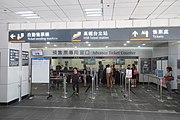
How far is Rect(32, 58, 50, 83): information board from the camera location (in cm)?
766

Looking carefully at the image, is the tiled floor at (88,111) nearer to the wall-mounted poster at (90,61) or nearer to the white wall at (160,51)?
the white wall at (160,51)

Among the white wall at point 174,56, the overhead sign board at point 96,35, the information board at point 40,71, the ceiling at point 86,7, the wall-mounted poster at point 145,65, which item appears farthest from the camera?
the wall-mounted poster at point 145,65

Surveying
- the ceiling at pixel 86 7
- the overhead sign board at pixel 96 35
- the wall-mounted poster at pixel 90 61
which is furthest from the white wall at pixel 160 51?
the ceiling at pixel 86 7

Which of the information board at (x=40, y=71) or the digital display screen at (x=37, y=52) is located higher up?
the digital display screen at (x=37, y=52)

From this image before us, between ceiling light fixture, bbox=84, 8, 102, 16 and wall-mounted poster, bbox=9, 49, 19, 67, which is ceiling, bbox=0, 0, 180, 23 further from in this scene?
wall-mounted poster, bbox=9, 49, 19, 67

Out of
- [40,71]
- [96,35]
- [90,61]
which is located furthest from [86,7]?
[90,61]

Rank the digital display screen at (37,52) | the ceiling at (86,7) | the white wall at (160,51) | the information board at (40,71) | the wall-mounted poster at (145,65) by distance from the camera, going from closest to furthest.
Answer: the ceiling at (86,7)
the information board at (40,71)
the white wall at (160,51)
the wall-mounted poster at (145,65)
the digital display screen at (37,52)

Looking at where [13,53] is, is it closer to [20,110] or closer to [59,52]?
[20,110]

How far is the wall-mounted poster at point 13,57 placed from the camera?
6.49 meters

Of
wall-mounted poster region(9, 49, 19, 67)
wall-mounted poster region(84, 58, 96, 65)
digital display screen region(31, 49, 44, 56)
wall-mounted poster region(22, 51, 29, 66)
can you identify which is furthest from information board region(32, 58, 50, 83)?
wall-mounted poster region(84, 58, 96, 65)

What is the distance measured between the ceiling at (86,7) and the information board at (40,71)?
88.6 inches

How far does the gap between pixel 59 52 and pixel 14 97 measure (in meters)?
7.50

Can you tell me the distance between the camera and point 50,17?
18.7 feet

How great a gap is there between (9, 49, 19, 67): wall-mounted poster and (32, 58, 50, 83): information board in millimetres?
941
